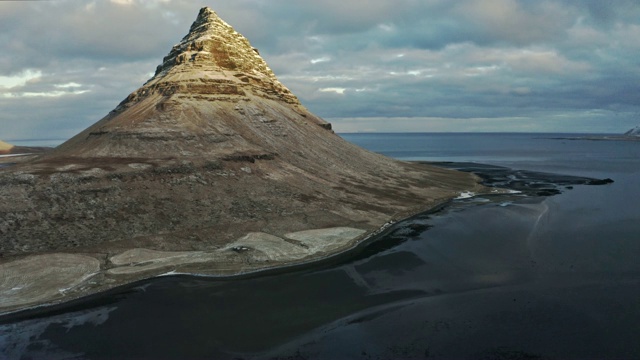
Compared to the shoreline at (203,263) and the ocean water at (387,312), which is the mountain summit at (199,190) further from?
the ocean water at (387,312)

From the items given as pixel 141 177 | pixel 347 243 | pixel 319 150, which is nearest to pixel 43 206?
pixel 141 177

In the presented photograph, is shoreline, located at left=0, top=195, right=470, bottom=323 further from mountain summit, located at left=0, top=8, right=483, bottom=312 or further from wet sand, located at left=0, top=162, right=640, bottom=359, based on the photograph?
wet sand, located at left=0, top=162, right=640, bottom=359

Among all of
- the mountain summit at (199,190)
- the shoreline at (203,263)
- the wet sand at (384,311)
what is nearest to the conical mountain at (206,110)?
the mountain summit at (199,190)

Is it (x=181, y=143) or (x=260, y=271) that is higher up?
(x=181, y=143)

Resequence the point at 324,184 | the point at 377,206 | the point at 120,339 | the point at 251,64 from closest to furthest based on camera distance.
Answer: the point at 120,339
the point at 377,206
the point at 324,184
the point at 251,64

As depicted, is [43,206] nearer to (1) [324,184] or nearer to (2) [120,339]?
(2) [120,339]
